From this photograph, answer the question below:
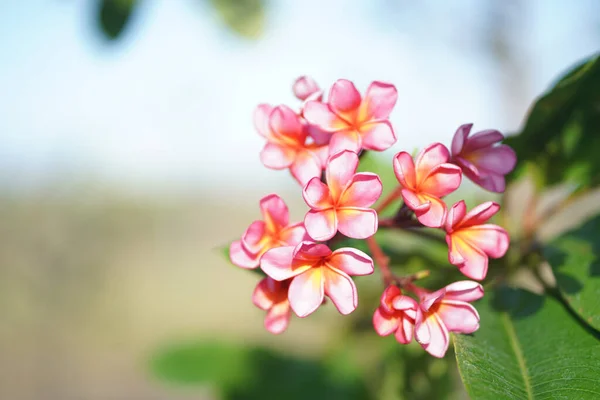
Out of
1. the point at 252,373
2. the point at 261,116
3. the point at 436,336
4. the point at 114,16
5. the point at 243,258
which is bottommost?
the point at 252,373

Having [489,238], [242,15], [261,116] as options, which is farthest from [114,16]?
[489,238]

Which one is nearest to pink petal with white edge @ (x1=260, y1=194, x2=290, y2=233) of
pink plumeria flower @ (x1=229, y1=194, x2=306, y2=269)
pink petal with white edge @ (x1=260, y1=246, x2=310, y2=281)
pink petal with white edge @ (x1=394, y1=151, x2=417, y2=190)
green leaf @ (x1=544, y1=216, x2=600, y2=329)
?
A: pink plumeria flower @ (x1=229, y1=194, x2=306, y2=269)

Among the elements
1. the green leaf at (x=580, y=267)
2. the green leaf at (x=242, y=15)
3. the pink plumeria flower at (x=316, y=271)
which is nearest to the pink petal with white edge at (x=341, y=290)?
the pink plumeria flower at (x=316, y=271)

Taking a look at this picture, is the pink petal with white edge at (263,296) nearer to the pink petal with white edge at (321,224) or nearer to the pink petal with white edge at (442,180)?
the pink petal with white edge at (321,224)

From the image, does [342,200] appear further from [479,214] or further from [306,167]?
[479,214]

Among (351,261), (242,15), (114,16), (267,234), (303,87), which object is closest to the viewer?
(351,261)

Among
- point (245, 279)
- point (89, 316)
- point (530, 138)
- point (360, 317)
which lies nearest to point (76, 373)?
point (89, 316)

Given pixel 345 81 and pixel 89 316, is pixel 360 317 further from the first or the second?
pixel 89 316

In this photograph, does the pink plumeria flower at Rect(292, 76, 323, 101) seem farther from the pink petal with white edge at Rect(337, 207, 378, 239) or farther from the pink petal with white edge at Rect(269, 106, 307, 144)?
the pink petal with white edge at Rect(337, 207, 378, 239)
